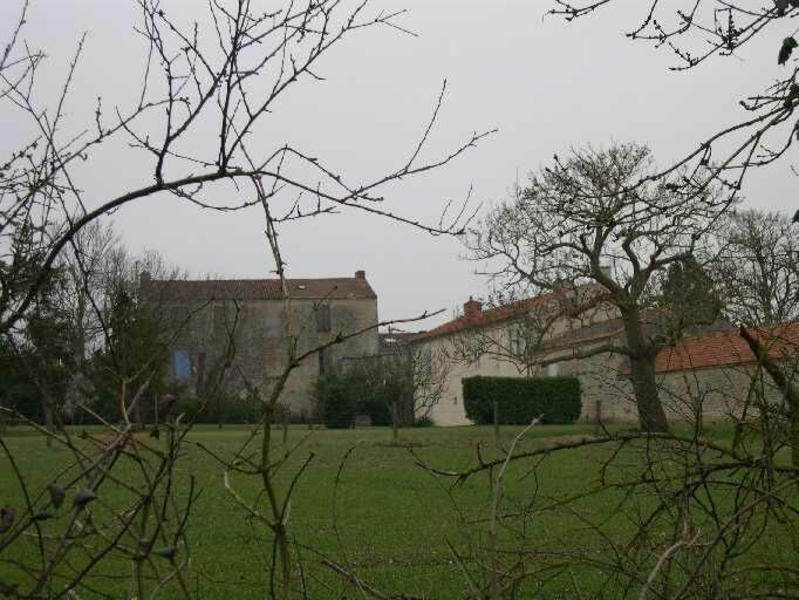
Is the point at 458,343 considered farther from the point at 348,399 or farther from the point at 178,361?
the point at 178,361

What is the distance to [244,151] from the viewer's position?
8.59 feet

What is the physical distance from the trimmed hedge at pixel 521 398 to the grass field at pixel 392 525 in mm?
17745

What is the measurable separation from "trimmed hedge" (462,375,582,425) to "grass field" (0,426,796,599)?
17.7 m

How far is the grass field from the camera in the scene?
3.76 metres

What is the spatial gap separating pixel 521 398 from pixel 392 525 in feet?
100

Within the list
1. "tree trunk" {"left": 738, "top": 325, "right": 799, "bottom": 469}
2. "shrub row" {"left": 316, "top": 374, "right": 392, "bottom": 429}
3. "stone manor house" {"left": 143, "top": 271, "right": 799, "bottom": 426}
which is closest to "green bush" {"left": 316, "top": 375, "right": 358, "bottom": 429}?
"shrub row" {"left": 316, "top": 374, "right": 392, "bottom": 429}

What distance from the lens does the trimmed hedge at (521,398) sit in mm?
41562

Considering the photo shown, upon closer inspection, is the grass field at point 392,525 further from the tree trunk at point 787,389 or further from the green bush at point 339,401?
the green bush at point 339,401

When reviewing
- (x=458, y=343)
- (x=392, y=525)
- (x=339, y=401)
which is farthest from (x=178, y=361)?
(x=339, y=401)

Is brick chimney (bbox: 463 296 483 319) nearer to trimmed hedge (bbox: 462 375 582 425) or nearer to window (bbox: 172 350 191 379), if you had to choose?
trimmed hedge (bbox: 462 375 582 425)

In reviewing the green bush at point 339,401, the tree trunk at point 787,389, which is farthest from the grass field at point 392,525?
the green bush at point 339,401

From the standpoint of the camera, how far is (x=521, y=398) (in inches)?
1676

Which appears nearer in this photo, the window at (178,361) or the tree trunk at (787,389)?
the tree trunk at (787,389)

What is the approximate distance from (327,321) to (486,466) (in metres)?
56.7
